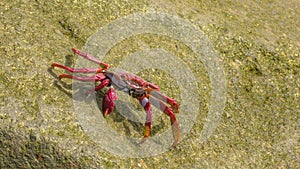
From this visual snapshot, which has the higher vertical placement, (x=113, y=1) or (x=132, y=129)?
(x=113, y=1)

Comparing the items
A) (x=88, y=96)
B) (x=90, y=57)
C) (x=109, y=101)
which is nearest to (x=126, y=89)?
(x=109, y=101)

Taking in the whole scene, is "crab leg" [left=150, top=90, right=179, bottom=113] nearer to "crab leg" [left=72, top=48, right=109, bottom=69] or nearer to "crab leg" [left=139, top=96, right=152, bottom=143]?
"crab leg" [left=139, top=96, right=152, bottom=143]

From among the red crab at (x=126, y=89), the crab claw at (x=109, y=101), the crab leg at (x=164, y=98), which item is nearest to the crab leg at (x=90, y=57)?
the red crab at (x=126, y=89)

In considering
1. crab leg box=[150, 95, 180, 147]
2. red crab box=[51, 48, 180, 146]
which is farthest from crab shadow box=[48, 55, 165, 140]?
crab leg box=[150, 95, 180, 147]

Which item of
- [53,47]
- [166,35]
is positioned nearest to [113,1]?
[166,35]

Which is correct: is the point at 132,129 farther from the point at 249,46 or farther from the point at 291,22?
the point at 291,22

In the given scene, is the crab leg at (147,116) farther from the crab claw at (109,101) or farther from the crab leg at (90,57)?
the crab leg at (90,57)

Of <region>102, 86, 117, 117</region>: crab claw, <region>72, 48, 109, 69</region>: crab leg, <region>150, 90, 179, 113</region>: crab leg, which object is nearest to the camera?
<region>102, 86, 117, 117</region>: crab claw

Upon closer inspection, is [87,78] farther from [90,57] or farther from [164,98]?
[164,98]

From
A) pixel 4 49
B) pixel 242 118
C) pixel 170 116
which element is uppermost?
pixel 4 49
